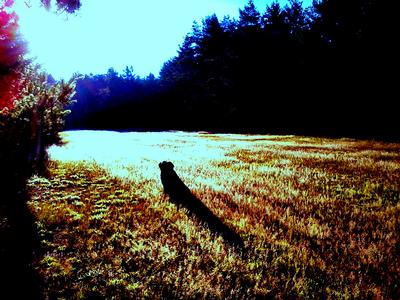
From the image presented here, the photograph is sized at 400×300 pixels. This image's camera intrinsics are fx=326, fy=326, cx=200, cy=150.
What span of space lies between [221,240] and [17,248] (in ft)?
9.08

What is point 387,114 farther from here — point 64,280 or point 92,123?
point 92,123

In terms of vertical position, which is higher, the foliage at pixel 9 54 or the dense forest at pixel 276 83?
the dense forest at pixel 276 83

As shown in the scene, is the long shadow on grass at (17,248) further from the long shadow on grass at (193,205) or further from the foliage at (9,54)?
the long shadow on grass at (193,205)

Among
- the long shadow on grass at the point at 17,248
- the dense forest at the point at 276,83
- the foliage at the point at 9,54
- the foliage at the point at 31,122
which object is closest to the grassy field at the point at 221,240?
the long shadow on grass at the point at 17,248

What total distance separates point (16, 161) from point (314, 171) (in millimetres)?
9217

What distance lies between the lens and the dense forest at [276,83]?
3650cm

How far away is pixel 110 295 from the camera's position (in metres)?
3.36

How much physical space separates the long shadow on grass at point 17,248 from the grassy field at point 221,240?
149 millimetres

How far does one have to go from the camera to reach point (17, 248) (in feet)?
14.0

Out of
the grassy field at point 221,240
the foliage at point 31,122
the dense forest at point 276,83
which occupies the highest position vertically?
the dense forest at point 276,83

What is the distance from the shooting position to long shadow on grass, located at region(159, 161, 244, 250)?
16.6 ft

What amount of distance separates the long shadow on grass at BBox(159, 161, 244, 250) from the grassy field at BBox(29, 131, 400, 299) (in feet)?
0.53

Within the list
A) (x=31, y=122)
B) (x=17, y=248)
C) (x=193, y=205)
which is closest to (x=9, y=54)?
(x=31, y=122)

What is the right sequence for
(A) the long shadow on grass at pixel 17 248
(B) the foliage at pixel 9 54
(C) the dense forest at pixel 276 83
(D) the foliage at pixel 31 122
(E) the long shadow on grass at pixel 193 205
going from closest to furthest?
(A) the long shadow on grass at pixel 17 248 → (E) the long shadow on grass at pixel 193 205 → (B) the foliage at pixel 9 54 → (D) the foliage at pixel 31 122 → (C) the dense forest at pixel 276 83
